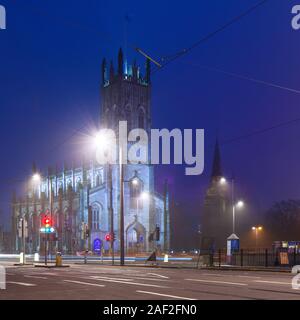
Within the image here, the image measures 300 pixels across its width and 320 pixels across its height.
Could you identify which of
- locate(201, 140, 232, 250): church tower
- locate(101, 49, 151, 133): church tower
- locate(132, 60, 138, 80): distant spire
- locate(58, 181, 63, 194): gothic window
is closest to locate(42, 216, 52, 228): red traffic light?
locate(101, 49, 151, 133): church tower

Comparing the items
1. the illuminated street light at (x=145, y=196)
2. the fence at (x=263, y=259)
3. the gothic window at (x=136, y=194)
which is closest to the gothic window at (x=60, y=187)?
the gothic window at (x=136, y=194)

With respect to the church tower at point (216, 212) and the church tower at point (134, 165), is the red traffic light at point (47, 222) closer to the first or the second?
the church tower at point (134, 165)

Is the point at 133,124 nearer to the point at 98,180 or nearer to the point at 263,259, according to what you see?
the point at 98,180

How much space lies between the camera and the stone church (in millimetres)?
100750

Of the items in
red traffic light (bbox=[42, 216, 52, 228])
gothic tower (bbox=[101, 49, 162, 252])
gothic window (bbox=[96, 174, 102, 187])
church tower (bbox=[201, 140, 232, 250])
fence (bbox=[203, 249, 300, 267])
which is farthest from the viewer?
church tower (bbox=[201, 140, 232, 250])

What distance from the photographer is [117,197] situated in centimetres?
10219

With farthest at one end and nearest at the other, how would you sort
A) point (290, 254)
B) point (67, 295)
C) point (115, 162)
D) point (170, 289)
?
point (115, 162)
point (290, 254)
point (170, 289)
point (67, 295)

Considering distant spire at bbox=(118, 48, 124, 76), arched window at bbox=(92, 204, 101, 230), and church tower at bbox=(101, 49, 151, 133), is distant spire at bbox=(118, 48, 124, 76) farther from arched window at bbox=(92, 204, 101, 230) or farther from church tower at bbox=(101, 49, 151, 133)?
arched window at bbox=(92, 204, 101, 230)

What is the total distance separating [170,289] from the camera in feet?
49.9

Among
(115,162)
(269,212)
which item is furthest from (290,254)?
(269,212)

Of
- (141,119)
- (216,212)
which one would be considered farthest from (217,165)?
(141,119)

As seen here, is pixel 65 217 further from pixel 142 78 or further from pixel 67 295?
pixel 67 295

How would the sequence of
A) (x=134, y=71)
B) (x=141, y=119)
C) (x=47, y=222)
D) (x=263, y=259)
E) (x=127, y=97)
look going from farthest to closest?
(x=134, y=71)
(x=141, y=119)
(x=127, y=97)
(x=47, y=222)
(x=263, y=259)
